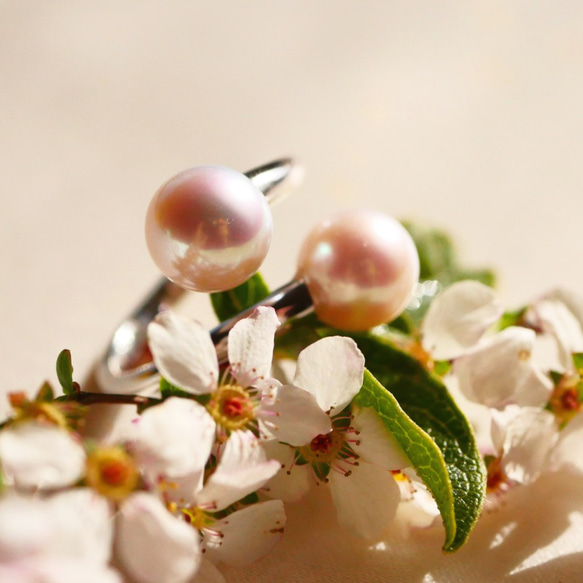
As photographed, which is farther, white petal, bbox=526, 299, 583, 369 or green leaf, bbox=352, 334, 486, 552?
white petal, bbox=526, 299, 583, 369

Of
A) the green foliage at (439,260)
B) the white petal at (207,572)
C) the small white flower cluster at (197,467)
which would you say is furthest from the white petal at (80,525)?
the green foliage at (439,260)

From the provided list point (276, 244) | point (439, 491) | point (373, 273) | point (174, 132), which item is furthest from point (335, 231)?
point (174, 132)

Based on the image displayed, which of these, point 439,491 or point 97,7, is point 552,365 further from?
point 97,7

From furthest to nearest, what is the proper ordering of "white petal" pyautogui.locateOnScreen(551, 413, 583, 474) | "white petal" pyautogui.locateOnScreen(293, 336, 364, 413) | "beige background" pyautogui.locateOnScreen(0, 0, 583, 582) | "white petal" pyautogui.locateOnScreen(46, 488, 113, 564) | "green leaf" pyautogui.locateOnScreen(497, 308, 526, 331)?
"beige background" pyautogui.locateOnScreen(0, 0, 583, 582), "green leaf" pyautogui.locateOnScreen(497, 308, 526, 331), "white petal" pyautogui.locateOnScreen(551, 413, 583, 474), "white petal" pyautogui.locateOnScreen(293, 336, 364, 413), "white petal" pyautogui.locateOnScreen(46, 488, 113, 564)

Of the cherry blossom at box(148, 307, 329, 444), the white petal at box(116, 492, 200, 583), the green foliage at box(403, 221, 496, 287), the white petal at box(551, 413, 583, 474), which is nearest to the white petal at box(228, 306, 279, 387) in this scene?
the cherry blossom at box(148, 307, 329, 444)

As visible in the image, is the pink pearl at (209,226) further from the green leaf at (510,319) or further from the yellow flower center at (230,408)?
the green leaf at (510,319)

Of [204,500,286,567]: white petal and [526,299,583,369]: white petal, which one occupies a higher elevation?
[526,299,583,369]: white petal

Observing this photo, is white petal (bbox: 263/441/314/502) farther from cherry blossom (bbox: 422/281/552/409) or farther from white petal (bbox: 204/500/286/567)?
cherry blossom (bbox: 422/281/552/409)
